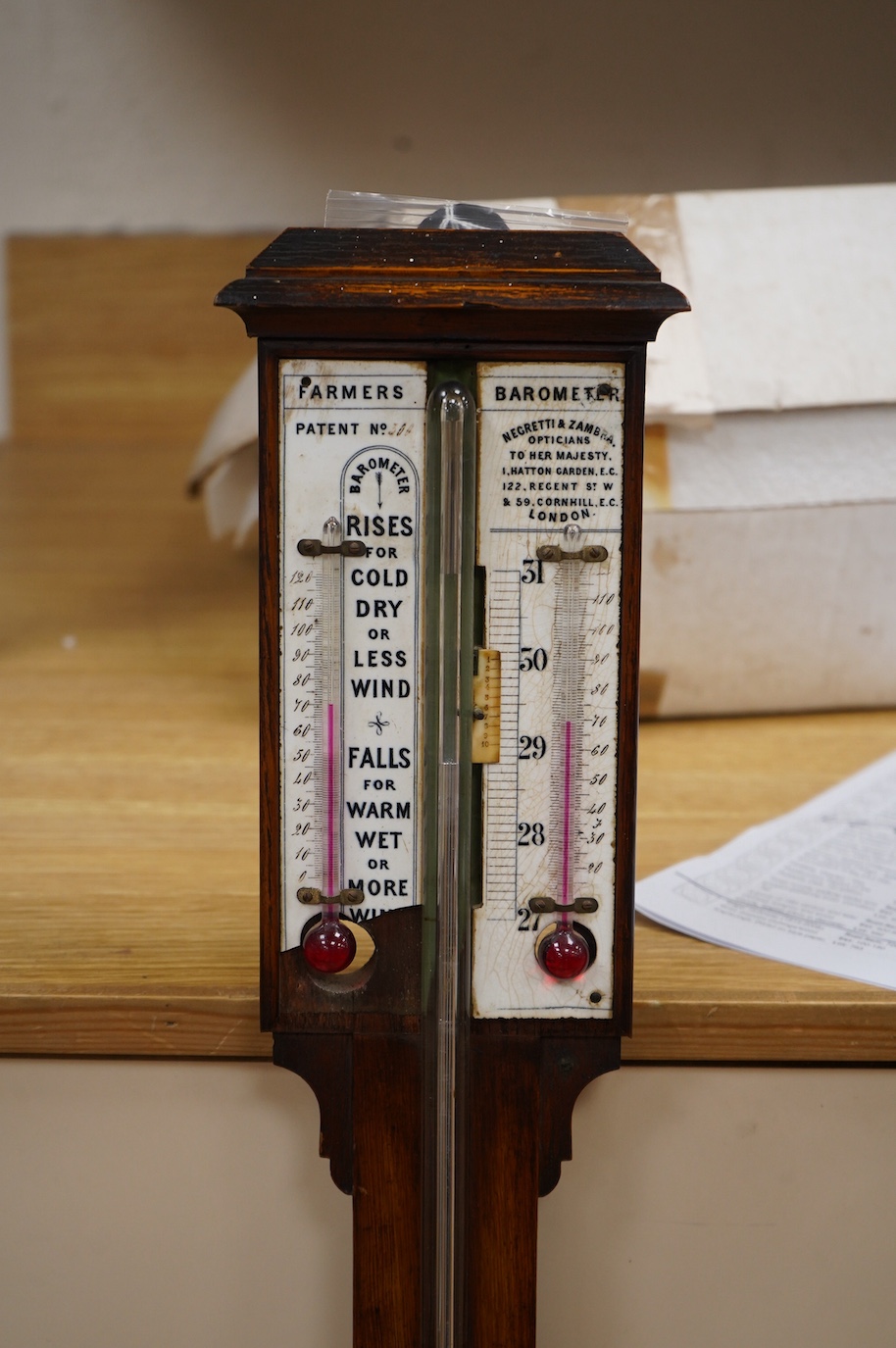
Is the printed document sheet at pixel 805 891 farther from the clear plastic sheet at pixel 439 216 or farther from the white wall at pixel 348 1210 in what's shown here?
the clear plastic sheet at pixel 439 216

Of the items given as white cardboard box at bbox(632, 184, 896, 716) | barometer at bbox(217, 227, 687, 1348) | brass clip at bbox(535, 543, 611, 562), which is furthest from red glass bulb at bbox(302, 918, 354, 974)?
white cardboard box at bbox(632, 184, 896, 716)

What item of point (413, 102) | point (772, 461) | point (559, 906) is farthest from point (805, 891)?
point (413, 102)

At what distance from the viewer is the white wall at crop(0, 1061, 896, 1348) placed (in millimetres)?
552

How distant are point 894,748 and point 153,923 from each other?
540 mm

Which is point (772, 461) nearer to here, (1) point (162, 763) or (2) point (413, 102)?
(1) point (162, 763)

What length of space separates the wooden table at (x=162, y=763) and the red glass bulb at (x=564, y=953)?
0.19ft

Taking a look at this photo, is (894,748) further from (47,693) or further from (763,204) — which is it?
(47,693)

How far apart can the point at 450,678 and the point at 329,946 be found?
0.37ft

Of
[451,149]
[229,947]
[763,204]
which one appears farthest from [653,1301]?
[451,149]

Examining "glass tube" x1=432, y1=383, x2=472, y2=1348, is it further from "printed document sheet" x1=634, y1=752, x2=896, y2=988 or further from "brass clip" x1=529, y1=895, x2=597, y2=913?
"printed document sheet" x1=634, y1=752, x2=896, y2=988

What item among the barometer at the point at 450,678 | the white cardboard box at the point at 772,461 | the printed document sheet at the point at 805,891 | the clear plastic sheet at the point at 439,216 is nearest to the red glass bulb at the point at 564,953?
the barometer at the point at 450,678

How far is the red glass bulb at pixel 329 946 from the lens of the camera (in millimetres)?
491

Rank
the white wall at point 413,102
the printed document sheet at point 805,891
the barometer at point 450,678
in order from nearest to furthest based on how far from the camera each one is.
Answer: the barometer at point 450,678 < the printed document sheet at point 805,891 < the white wall at point 413,102

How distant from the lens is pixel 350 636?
486 millimetres
